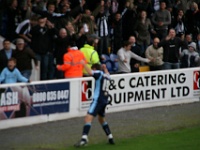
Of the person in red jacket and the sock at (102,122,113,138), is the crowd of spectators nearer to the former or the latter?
the person in red jacket

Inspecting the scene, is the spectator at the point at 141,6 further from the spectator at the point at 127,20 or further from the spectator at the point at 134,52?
the spectator at the point at 134,52

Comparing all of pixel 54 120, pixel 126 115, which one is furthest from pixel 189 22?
pixel 54 120

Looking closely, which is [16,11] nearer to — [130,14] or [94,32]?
[94,32]

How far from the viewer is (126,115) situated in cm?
2127

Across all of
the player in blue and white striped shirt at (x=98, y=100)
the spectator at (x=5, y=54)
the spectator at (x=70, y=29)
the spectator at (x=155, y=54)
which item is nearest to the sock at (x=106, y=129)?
the player in blue and white striped shirt at (x=98, y=100)

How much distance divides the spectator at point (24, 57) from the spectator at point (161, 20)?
6.88 metres

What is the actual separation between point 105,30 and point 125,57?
4.75 feet

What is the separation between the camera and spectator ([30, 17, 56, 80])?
2159 cm

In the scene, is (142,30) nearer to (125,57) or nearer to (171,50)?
(171,50)

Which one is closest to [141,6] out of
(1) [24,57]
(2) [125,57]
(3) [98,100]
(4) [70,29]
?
(2) [125,57]

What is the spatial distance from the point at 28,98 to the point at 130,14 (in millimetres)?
7472

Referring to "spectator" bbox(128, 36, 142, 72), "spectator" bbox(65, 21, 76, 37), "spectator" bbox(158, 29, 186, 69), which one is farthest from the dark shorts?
"spectator" bbox(158, 29, 186, 69)

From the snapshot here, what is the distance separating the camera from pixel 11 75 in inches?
762

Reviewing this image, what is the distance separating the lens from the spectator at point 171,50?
24.4 meters
